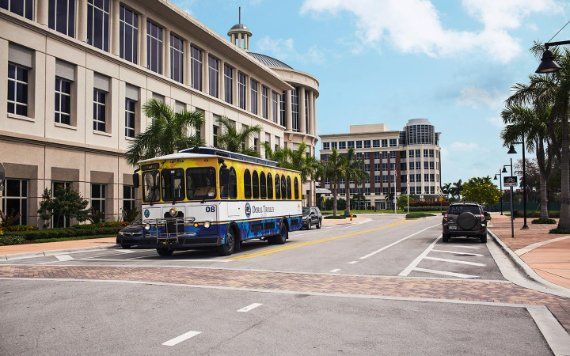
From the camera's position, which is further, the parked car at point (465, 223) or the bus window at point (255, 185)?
the parked car at point (465, 223)

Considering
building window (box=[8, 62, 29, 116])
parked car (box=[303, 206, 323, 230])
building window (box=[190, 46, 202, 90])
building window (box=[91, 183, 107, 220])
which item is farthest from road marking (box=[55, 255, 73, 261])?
building window (box=[190, 46, 202, 90])

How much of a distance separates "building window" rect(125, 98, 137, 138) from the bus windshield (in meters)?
23.7

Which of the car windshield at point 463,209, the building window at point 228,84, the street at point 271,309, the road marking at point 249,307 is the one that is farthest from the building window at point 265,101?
the road marking at point 249,307

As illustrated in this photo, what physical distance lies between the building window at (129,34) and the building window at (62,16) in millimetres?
5280

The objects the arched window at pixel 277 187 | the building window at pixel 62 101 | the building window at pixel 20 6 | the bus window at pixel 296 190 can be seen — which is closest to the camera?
the arched window at pixel 277 187

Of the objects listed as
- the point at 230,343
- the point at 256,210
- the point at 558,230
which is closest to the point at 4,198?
the point at 256,210

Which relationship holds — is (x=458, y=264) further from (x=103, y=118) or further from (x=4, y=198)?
(x=103, y=118)

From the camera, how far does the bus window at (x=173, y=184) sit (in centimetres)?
1742

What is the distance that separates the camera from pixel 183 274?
1298 centimetres

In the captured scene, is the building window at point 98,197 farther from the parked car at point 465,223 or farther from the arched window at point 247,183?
the parked car at point 465,223

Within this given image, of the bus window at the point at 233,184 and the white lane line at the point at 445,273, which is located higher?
the bus window at the point at 233,184

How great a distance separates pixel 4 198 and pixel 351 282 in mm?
24386

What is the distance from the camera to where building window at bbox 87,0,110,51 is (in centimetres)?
3725

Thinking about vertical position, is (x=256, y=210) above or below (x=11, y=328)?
above
